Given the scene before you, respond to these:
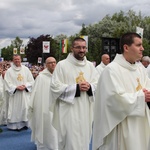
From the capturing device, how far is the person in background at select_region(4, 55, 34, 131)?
10875mm

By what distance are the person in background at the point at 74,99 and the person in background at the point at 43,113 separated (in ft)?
4.36

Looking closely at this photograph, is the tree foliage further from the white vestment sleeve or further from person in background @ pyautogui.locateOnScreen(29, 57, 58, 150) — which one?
the white vestment sleeve

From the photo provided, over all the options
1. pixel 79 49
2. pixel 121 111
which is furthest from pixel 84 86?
pixel 121 111

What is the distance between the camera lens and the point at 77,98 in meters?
6.13

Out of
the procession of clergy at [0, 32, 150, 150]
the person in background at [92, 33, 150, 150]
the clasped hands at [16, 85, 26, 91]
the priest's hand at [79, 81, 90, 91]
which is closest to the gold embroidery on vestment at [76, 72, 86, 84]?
the procession of clergy at [0, 32, 150, 150]

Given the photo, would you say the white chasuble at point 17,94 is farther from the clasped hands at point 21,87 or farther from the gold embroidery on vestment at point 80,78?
the gold embroidery on vestment at point 80,78

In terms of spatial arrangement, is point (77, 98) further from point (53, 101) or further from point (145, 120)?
point (145, 120)

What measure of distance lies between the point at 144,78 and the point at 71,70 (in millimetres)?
1959

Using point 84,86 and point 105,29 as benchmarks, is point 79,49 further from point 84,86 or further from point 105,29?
point 105,29

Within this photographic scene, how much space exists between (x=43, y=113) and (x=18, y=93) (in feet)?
10.4

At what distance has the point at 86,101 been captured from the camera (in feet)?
20.5

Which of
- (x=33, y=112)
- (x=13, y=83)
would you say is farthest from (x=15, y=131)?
(x=33, y=112)

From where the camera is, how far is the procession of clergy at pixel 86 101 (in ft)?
13.9

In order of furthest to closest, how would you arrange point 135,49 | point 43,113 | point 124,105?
1. point 43,113
2. point 135,49
3. point 124,105
